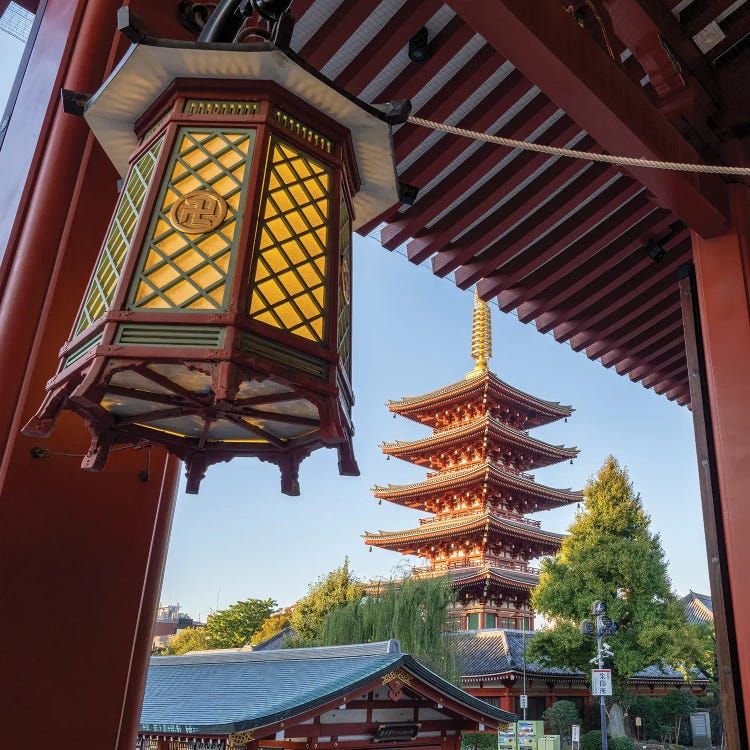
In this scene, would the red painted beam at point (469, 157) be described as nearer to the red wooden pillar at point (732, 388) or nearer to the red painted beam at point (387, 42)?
the red painted beam at point (387, 42)

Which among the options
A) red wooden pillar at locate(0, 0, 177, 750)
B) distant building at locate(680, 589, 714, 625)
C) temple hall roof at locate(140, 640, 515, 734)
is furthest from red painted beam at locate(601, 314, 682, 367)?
distant building at locate(680, 589, 714, 625)

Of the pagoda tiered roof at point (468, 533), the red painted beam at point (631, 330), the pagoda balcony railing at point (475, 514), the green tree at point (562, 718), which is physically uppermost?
the pagoda balcony railing at point (475, 514)

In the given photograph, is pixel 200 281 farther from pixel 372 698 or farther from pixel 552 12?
pixel 372 698

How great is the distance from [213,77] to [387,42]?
1.39m

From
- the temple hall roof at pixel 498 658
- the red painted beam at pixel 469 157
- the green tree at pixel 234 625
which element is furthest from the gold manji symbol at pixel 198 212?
the green tree at pixel 234 625

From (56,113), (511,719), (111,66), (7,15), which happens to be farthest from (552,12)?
(511,719)

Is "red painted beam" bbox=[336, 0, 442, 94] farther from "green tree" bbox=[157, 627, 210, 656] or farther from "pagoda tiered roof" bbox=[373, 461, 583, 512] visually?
"green tree" bbox=[157, 627, 210, 656]

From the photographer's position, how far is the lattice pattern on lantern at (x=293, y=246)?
0.87m

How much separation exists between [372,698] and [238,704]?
1.37 metres

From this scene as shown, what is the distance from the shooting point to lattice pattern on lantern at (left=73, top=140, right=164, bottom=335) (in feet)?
2.95

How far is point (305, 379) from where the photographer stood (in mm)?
837

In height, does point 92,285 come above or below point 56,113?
below

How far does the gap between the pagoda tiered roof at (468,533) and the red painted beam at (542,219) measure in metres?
17.1

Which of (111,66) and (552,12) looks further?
(552,12)
